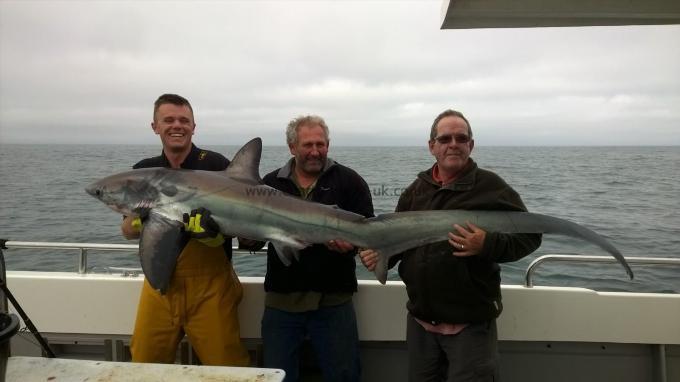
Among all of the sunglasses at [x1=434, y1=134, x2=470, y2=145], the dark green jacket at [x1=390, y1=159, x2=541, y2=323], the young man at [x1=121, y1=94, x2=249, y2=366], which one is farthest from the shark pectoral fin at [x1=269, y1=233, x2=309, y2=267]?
the sunglasses at [x1=434, y1=134, x2=470, y2=145]

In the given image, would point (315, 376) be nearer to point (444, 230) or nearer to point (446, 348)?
point (446, 348)

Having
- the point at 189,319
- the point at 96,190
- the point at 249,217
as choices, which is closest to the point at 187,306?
the point at 189,319

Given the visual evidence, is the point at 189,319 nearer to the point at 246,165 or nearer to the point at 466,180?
the point at 246,165

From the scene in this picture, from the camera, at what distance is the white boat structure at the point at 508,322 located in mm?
3646

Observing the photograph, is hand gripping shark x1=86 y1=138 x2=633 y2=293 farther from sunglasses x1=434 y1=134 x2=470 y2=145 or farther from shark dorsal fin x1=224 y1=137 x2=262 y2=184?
sunglasses x1=434 y1=134 x2=470 y2=145

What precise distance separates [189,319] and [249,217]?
3.17 ft

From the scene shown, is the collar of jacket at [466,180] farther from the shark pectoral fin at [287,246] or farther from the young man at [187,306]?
the young man at [187,306]

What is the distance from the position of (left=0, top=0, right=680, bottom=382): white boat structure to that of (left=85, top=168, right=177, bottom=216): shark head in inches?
36.8

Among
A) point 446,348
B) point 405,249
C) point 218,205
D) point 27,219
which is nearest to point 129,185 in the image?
point 218,205

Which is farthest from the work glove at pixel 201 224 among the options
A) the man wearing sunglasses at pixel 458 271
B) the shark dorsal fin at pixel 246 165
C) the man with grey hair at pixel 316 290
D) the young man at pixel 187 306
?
the man wearing sunglasses at pixel 458 271

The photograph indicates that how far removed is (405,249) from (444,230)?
0.96 feet

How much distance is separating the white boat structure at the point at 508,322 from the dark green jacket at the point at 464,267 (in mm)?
855

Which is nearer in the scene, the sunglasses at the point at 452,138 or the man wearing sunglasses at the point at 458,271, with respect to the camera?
the man wearing sunglasses at the point at 458,271

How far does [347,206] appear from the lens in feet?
11.4
